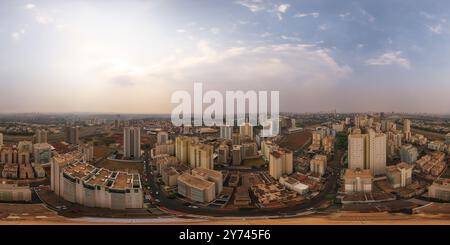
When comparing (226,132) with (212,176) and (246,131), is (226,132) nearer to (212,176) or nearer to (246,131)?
(246,131)

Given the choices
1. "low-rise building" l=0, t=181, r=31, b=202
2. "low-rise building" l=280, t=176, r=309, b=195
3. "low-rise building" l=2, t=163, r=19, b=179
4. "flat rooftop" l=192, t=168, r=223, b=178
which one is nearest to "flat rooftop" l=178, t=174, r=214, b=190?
"flat rooftop" l=192, t=168, r=223, b=178

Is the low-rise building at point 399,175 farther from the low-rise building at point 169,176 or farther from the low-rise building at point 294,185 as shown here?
the low-rise building at point 169,176

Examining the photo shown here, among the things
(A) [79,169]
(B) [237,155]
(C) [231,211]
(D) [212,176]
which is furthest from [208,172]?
(A) [79,169]

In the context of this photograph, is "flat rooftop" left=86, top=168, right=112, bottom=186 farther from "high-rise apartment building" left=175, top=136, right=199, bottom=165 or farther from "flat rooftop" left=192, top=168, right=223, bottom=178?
"high-rise apartment building" left=175, top=136, right=199, bottom=165

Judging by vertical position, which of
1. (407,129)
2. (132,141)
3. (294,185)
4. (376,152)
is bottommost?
(294,185)

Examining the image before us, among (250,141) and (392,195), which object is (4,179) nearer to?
(250,141)

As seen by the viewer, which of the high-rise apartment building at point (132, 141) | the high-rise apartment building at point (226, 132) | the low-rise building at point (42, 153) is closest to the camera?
the low-rise building at point (42, 153)

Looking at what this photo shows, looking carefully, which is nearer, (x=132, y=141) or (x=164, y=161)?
(x=164, y=161)

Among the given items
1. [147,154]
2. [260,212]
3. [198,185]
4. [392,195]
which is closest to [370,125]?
[392,195]

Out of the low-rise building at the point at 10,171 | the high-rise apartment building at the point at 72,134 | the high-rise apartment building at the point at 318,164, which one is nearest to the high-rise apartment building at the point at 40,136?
the high-rise apartment building at the point at 72,134
